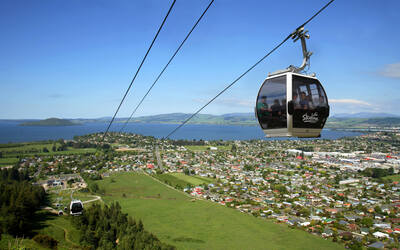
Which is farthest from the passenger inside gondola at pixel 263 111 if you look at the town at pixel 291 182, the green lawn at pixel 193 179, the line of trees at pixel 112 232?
the green lawn at pixel 193 179

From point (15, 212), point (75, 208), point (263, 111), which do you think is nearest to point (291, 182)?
point (75, 208)

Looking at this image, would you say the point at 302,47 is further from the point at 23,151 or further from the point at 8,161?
the point at 23,151

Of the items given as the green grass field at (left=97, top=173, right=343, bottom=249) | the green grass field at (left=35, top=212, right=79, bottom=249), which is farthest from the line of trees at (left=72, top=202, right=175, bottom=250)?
the green grass field at (left=97, top=173, right=343, bottom=249)

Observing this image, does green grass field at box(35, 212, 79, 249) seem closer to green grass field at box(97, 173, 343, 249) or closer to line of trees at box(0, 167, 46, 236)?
line of trees at box(0, 167, 46, 236)

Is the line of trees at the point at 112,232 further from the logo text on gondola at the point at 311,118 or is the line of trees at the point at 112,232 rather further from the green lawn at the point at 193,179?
the green lawn at the point at 193,179

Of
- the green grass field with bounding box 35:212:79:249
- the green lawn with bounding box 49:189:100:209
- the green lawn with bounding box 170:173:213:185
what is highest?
the green grass field with bounding box 35:212:79:249

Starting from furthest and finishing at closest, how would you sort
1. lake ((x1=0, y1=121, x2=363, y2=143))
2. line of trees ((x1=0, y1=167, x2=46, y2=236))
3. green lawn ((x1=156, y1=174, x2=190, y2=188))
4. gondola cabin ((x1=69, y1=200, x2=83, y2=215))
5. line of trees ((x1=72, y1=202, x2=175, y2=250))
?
lake ((x1=0, y1=121, x2=363, y2=143)) < green lawn ((x1=156, y1=174, x2=190, y2=188)) < line of trees ((x1=0, y1=167, x2=46, y2=236)) < line of trees ((x1=72, y1=202, x2=175, y2=250)) < gondola cabin ((x1=69, y1=200, x2=83, y2=215))
